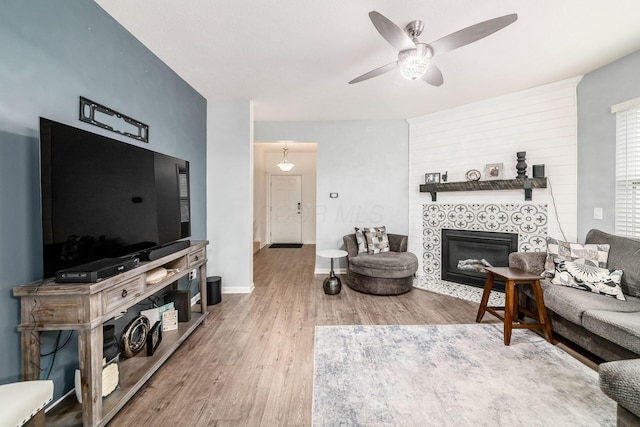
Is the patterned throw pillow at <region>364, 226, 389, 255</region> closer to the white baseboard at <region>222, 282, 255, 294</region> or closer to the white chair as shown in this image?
the white baseboard at <region>222, 282, 255, 294</region>

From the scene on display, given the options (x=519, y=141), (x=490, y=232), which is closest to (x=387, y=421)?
(x=490, y=232)

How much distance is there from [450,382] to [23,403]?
7.34ft

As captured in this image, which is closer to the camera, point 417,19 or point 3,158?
point 3,158

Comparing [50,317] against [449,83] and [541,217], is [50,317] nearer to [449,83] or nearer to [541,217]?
[449,83]

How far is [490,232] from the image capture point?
3650 millimetres

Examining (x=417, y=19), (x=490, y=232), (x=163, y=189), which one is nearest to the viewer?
(x=417, y=19)

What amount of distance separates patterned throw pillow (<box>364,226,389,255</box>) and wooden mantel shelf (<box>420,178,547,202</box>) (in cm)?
100

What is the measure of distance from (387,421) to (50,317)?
1.85 m

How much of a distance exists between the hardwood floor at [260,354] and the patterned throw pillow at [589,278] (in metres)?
0.80

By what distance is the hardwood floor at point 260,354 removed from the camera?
154 cm

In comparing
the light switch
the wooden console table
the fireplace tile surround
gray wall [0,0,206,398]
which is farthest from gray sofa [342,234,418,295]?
gray wall [0,0,206,398]

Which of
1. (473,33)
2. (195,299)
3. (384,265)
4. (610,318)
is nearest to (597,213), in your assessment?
(610,318)

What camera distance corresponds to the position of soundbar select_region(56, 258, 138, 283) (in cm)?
131

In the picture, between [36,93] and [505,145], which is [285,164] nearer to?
[505,145]
